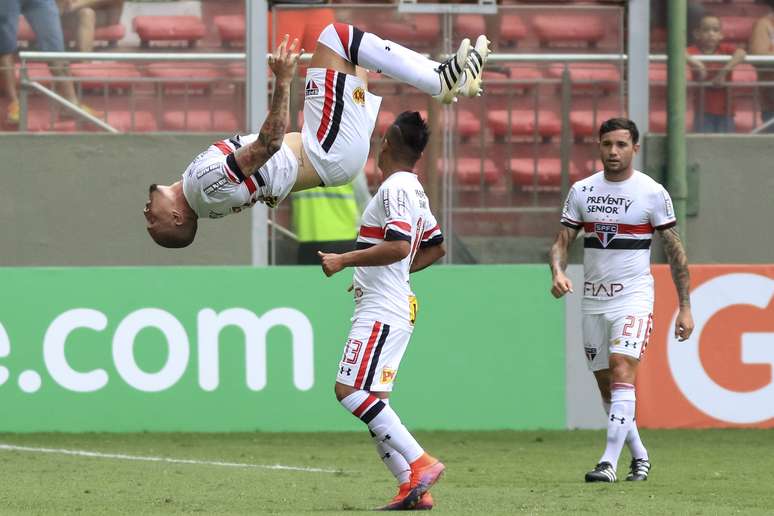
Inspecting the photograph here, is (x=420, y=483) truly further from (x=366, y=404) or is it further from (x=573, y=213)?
(x=573, y=213)

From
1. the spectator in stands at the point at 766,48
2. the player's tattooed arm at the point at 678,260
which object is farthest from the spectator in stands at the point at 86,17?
the player's tattooed arm at the point at 678,260

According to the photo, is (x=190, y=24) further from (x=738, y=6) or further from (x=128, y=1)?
(x=738, y=6)

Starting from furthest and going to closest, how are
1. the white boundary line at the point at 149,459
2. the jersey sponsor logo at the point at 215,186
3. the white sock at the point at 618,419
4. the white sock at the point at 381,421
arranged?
the white boundary line at the point at 149,459 < the white sock at the point at 618,419 < the white sock at the point at 381,421 < the jersey sponsor logo at the point at 215,186

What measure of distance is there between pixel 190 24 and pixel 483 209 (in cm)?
327

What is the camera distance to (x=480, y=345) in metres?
12.6

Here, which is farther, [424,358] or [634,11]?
[634,11]

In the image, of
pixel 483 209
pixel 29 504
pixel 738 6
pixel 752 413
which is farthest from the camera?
pixel 738 6

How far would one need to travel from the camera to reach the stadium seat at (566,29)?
14.4 metres

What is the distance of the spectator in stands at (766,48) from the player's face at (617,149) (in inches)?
222

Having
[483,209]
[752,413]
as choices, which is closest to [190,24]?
[483,209]

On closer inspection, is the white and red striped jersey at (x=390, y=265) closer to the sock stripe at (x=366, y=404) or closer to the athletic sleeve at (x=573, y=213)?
the sock stripe at (x=366, y=404)

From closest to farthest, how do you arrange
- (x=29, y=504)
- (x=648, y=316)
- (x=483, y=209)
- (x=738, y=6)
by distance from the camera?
(x=29, y=504)
(x=648, y=316)
(x=483, y=209)
(x=738, y=6)

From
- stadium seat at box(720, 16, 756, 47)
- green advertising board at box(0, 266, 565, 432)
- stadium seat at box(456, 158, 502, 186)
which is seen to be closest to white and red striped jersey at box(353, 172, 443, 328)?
green advertising board at box(0, 266, 565, 432)

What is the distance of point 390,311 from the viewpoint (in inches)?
308
